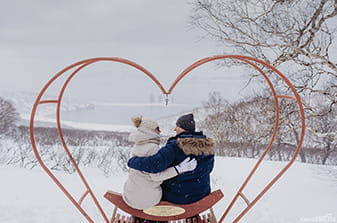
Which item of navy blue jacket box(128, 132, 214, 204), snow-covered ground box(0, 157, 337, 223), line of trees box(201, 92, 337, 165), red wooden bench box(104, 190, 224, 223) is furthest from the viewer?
line of trees box(201, 92, 337, 165)

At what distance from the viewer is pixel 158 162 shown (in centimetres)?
212

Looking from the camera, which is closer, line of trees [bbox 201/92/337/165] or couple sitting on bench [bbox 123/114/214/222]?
couple sitting on bench [bbox 123/114/214/222]

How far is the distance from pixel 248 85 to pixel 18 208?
14.9 feet

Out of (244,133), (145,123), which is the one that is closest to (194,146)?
(145,123)

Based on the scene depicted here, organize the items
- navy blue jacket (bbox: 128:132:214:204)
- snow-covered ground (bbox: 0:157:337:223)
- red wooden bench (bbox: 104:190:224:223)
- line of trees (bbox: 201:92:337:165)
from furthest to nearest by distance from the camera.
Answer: line of trees (bbox: 201:92:337:165) → snow-covered ground (bbox: 0:157:337:223) → red wooden bench (bbox: 104:190:224:223) → navy blue jacket (bbox: 128:132:214:204)

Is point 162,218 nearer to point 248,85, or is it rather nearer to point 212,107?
point 248,85

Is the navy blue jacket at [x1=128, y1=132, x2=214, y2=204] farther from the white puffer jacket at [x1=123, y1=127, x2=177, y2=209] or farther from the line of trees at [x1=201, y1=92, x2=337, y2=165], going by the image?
the line of trees at [x1=201, y1=92, x2=337, y2=165]

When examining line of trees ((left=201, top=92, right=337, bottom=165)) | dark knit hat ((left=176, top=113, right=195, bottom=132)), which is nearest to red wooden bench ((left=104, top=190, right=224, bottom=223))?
dark knit hat ((left=176, top=113, right=195, bottom=132))

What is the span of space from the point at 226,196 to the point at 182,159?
3.18 m

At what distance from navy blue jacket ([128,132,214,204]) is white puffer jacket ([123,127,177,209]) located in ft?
0.21

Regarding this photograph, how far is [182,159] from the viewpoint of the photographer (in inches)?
87.7

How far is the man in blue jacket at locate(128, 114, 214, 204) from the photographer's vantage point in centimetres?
214

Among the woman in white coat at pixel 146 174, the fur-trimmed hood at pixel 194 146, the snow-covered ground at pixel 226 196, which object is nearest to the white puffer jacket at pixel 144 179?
the woman in white coat at pixel 146 174

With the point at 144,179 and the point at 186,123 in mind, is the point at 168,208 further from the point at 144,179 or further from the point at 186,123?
the point at 186,123
